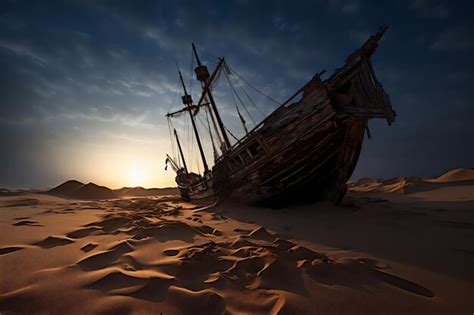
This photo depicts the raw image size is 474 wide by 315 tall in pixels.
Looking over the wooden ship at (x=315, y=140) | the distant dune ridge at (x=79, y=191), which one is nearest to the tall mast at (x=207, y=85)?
the wooden ship at (x=315, y=140)

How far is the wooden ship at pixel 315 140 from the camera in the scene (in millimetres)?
6609

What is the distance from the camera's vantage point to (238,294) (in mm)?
1735

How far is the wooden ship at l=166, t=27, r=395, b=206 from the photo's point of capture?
6609 millimetres

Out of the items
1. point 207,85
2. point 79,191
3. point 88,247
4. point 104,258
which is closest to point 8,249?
point 88,247

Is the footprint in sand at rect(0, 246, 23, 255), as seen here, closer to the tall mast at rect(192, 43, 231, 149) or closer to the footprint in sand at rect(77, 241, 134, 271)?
the footprint in sand at rect(77, 241, 134, 271)

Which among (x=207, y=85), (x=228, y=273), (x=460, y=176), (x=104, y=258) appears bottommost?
(x=228, y=273)

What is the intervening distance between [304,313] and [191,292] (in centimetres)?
86

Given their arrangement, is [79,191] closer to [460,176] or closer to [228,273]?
[228,273]

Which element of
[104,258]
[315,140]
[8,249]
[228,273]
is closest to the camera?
[228,273]

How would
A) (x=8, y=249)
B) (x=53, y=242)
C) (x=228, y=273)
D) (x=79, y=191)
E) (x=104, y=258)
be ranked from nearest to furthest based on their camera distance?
(x=228, y=273), (x=104, y=258), (x=8, y=249), (x=53, y=242), (x=79, y=191)

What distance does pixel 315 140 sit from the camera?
22.6 ft

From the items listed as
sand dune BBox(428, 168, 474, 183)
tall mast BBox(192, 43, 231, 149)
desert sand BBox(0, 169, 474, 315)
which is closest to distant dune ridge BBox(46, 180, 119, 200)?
tall mast BBox(192, 43, 231, 149)

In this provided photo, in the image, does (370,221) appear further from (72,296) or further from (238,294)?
(72,296)

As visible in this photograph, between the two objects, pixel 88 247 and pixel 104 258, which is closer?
pixel 104 258
